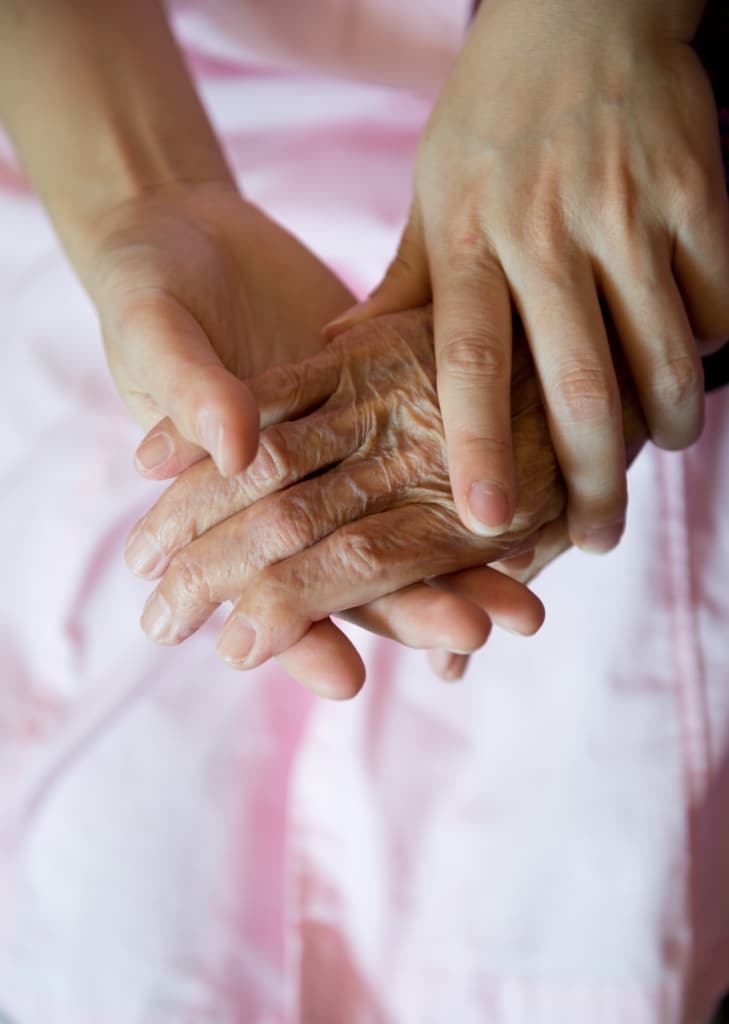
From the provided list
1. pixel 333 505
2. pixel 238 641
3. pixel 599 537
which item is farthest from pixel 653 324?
pixel 238 641

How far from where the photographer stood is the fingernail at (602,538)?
778 millimetres

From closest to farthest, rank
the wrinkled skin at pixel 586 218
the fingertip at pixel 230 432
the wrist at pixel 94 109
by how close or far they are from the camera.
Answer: the fingertip at pixel 230 432, the wrinkled skin at pixel 586 218, the wrist at pixel 94 109

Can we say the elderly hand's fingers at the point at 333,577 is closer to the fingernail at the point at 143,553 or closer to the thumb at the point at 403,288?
the fingernail at the point at 143,553

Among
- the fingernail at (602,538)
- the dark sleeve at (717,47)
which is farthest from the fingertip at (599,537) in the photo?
the dark sleeve at (717,47)

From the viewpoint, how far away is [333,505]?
2.29ft

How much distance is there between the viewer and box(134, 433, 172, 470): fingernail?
2.26 ft

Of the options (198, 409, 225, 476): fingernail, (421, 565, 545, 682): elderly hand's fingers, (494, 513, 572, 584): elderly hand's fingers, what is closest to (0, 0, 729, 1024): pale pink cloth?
(494, 513, 572, 584): elderly hand's fingers

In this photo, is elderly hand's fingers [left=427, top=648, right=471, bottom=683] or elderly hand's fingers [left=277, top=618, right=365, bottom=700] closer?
elderly hand's fingers [left=277, top=618, right=365, bottom=700]

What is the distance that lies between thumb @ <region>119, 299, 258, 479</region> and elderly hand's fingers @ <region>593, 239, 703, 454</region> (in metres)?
0.28

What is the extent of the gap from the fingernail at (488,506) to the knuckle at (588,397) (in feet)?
0.31

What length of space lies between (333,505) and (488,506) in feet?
0.35

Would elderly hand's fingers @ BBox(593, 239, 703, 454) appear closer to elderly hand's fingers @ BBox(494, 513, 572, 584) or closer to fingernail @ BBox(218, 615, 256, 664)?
elderly hand's fingers @ BBox(494, 513, 572, 584)

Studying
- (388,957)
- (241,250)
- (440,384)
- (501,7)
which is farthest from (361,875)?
(501,7)

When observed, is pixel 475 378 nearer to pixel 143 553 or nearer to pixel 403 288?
pixel 403 288
